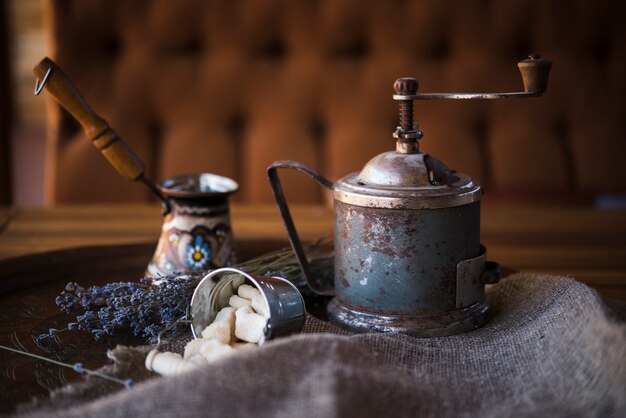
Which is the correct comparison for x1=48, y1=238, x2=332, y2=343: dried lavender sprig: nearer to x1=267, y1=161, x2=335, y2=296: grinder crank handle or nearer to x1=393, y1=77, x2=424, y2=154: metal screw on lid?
x1=267, y1=161, x2=335, y2=296: grinder crank handle

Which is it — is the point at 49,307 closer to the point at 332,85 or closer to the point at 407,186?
the point at 407,186

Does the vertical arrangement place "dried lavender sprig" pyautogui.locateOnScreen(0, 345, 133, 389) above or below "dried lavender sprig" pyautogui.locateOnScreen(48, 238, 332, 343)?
below

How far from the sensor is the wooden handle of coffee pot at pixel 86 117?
0.95 m

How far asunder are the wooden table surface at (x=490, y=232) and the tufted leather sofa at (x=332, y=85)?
373 mm

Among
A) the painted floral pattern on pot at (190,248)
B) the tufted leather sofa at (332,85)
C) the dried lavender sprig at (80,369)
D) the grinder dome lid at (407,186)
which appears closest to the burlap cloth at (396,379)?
the dried lavender sprig at (80,369)

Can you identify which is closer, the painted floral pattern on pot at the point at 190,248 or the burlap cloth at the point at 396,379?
the burlap cloth at the point at 396,379

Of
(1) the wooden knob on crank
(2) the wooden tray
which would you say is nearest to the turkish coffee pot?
(2) the wooden tray

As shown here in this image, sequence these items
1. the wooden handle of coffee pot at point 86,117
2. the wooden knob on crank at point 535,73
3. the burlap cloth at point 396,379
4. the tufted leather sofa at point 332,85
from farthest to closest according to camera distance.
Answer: the tufted leather sofa at point 332,85 < the wooden handle of coffee pot at point 86,117 < the wooden knob on crank at point 535,73 < the burlap cloth at point 396,379

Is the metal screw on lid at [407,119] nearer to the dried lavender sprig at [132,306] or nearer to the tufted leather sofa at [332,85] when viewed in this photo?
the dried lavender sprig at [132,306]

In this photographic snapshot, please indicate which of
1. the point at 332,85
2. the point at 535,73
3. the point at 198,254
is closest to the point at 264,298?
the point at 198,254

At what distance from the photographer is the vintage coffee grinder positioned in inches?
32.6

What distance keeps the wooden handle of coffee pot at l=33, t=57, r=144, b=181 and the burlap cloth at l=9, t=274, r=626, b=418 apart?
0.35 m

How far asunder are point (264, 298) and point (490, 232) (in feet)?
2.50

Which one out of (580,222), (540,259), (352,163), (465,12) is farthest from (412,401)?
(465,12)
